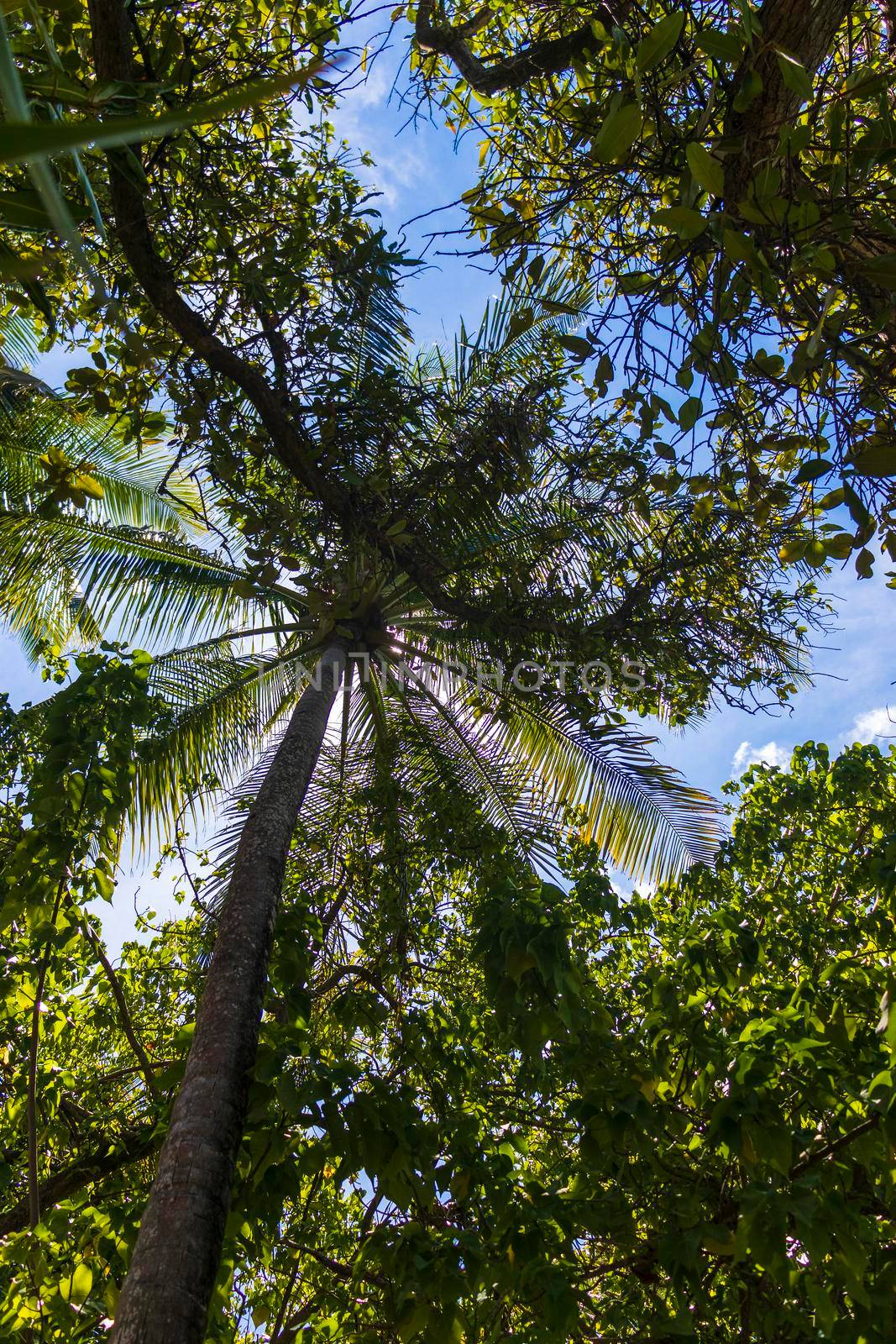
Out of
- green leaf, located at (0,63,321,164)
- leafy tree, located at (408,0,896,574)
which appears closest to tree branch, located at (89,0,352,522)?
leafy tree, located at (408,0,896,574)

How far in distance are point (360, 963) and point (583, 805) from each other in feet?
6.98

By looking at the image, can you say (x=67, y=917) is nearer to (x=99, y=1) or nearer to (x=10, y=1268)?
(x=10, y=1268)

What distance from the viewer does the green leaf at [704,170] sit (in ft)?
5.34

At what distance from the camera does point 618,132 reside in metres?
1.50

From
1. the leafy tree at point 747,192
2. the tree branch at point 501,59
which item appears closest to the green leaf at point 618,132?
the leafy tree at point 747,192

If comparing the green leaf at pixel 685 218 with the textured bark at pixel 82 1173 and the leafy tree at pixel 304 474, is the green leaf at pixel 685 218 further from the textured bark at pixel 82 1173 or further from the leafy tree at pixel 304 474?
the textured bark at pixel 82 1173

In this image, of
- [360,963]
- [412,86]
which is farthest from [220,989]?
[412,86]

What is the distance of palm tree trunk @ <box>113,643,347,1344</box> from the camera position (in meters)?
2.77

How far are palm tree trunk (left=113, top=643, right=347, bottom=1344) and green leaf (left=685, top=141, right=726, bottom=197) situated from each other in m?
3.31

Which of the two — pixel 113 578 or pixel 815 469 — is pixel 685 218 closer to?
pixel 815 469

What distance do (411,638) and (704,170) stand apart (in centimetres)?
Result: 672

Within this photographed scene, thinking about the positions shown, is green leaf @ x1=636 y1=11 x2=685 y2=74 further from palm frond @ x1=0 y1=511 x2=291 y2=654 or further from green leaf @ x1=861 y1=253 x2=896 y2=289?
palm frond @ x1=0 y1=511 x2=291 y2=654

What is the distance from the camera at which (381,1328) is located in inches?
135

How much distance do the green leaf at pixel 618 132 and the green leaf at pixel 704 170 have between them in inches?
6.2
